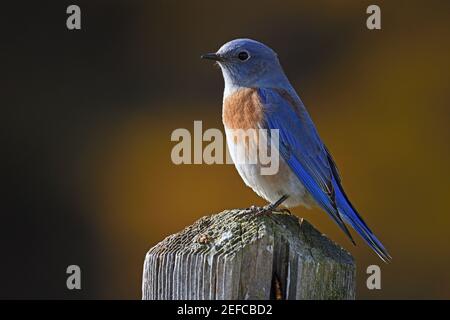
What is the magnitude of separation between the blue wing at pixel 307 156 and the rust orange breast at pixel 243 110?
Answer: 5cm

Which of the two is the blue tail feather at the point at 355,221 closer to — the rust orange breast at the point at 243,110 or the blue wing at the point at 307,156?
the blue wing at the point at 307,156

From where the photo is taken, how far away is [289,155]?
5070 millimetres

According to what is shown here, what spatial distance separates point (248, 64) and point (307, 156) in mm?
887

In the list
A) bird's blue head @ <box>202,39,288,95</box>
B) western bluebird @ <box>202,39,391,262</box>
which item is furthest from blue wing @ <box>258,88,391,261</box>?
bird's blue head @ <box>202,39,288,95</box>

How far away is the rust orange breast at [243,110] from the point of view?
523 cm

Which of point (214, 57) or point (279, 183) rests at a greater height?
point (214, 57)

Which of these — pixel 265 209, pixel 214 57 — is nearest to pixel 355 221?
pixel 265 209

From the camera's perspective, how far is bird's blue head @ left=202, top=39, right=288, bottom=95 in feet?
18.5

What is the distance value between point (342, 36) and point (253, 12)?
848 millimetres

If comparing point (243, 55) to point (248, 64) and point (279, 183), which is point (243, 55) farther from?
point (279, 183)

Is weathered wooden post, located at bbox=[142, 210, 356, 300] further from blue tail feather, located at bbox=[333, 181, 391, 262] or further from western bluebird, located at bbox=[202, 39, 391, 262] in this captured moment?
western bluebird, located at bbox=[202, 39, 391, 262]

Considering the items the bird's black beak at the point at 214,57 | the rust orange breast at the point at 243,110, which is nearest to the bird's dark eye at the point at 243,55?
the bird's black beak at the point at 214,57

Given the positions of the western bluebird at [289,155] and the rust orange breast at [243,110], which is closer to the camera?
the western bluebird at [289,155]

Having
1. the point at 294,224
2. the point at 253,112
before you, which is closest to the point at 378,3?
the point at 253,112
